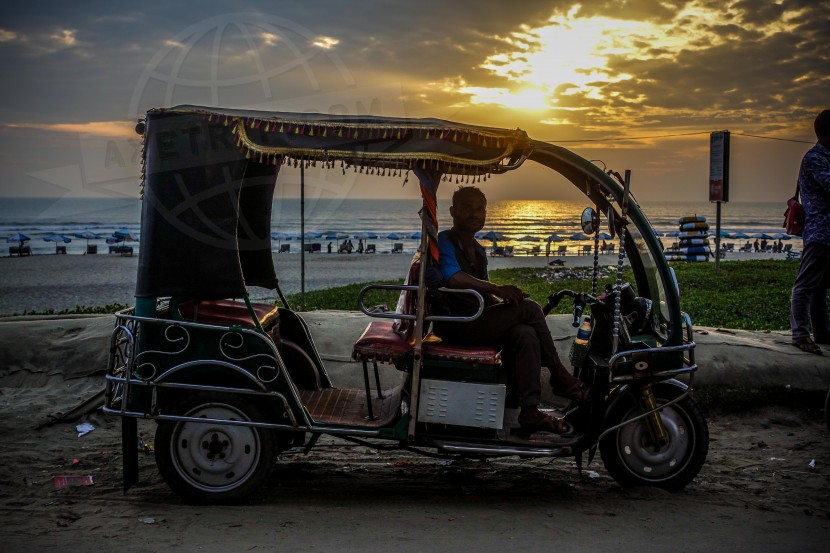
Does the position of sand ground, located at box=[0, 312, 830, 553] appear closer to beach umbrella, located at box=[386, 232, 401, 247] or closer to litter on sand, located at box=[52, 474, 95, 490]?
litter on sand, located at box=[52, 474, 95, 490]

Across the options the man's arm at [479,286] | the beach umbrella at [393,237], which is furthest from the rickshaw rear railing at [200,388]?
the beach umbrella at [393,237]

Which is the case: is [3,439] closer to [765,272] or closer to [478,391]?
[478,391]

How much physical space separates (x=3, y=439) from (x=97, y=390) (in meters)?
1.29

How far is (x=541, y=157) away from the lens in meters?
5.36

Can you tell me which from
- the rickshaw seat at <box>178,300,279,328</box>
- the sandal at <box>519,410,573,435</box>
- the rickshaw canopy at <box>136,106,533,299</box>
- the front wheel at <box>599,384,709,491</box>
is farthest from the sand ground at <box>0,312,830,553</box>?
the rickshaw canopy at <box>136,106,533,299</box>

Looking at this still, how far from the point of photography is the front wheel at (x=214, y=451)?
5223mm

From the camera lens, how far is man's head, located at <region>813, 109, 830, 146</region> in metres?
7.75

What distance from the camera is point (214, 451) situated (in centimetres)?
527

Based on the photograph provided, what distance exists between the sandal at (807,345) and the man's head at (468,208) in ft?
16.0

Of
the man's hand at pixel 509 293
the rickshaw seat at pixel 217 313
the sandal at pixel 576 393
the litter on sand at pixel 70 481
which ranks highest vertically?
the man's hand at pixel 509 293

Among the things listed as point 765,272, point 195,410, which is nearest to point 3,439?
point 195,410

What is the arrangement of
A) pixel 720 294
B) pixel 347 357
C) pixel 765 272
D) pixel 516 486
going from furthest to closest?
pixel 765 272 → pixel 720 294 → pixel 347 357 → pixel 516 486

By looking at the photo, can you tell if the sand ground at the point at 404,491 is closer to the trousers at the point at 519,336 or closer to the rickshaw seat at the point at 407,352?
the trousers at the point at 519,336

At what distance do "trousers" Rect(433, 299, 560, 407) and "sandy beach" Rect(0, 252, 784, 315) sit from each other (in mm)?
9008
